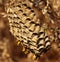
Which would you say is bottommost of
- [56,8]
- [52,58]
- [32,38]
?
[52,58]

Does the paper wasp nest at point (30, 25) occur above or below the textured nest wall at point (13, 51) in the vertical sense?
above

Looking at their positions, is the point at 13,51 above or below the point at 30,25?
below

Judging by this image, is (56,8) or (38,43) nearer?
(38,43)

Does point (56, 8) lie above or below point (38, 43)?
above

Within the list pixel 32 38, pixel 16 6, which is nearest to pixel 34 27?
pixel 32 38

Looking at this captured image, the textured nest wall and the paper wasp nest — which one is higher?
the paper wasp nest

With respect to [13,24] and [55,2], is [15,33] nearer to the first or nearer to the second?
[13,24]
